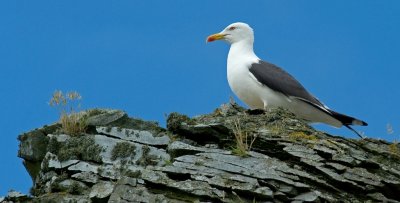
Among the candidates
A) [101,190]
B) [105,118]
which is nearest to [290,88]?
[105,118]

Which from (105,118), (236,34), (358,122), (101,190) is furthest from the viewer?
(236,34)

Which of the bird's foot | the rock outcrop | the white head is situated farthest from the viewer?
the white head

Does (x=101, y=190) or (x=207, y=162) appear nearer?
(x=101, y=190)

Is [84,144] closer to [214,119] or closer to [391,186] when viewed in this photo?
[214,119]

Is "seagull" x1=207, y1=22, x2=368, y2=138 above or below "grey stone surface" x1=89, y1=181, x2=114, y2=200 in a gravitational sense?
above

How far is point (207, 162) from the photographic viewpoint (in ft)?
42.2

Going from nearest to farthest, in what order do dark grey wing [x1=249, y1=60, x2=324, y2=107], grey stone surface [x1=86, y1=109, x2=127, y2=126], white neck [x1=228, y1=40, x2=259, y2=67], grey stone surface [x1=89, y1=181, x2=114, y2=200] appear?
1. grey stone surface [x1=89, y1=181, x2=114, y2=200]
2. grey stone surface [x1=86, y1=109, x2=127, y2=126]
3. dark grey wing [x1=249, y1=60, x2=324, y2=107]
4. white neck [x1=228, y1=40, x2=259, y2=67]

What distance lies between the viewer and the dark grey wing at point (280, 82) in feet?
52.7

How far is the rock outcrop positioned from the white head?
255cm

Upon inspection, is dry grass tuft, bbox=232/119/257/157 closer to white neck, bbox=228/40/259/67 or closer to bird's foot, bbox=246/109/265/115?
bird's foot, bbox=246/109/265/115

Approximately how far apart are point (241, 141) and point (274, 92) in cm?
318

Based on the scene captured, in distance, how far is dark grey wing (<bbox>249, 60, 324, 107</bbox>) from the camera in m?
16.1

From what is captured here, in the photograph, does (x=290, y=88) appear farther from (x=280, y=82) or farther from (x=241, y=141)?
(x=241, y=141)

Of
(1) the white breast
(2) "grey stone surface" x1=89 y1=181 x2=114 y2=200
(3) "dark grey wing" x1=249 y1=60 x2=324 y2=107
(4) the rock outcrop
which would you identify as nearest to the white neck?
(1) the white breast
